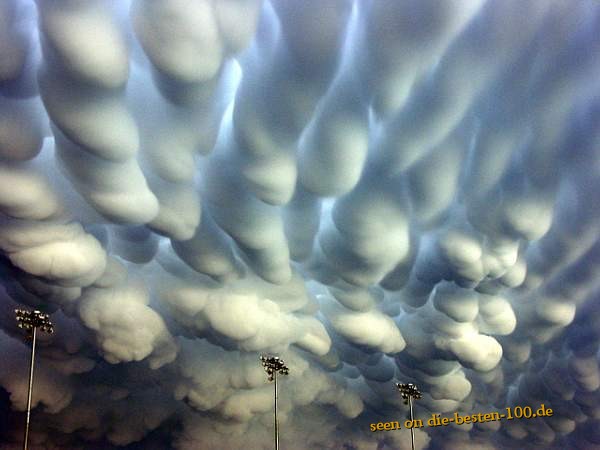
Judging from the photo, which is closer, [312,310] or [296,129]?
[296,129]

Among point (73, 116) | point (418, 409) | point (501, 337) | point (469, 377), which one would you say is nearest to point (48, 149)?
point (73, 116)

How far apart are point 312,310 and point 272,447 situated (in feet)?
135

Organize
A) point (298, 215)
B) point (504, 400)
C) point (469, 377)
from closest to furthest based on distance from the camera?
point (298, 215)
point (469, 377)
point (504, 400)

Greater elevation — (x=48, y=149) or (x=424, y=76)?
(x=48, y=149)

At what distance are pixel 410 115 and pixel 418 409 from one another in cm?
4706

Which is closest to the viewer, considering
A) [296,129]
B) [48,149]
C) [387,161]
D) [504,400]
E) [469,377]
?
[296,129]

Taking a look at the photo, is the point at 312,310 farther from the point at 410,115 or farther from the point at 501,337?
the point at 410,115

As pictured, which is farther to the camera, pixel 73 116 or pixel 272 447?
pixel 272 447

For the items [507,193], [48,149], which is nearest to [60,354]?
[48,149]

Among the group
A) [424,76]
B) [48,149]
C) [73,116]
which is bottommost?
[73,116]

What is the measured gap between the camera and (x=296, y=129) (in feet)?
60.6

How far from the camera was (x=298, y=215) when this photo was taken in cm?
2583

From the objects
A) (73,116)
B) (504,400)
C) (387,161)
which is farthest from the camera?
(504,400)

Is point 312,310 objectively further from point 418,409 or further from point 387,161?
point 418,409
